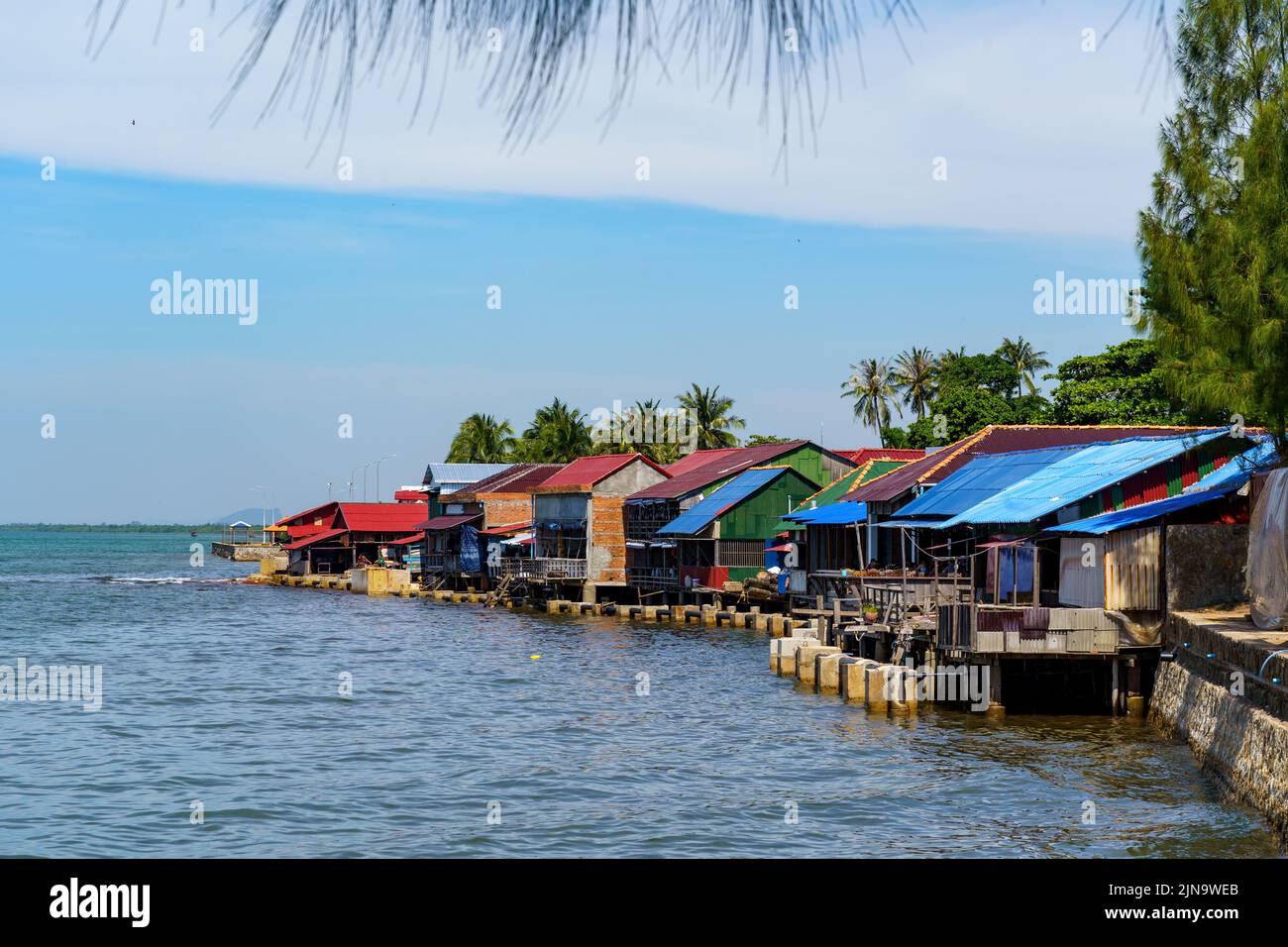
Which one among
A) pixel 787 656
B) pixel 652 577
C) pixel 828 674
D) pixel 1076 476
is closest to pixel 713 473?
pixel 652 577

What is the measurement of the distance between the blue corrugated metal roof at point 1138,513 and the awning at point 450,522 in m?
60.0

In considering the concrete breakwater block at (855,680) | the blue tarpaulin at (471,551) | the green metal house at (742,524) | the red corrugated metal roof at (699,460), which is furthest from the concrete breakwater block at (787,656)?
the blue tarpaulin at (471,551)

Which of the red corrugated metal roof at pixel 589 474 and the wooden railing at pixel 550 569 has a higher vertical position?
the red corrugated metal roof at pixel 589 474

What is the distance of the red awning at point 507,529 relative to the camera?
83.8 meters

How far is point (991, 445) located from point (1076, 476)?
588 inches

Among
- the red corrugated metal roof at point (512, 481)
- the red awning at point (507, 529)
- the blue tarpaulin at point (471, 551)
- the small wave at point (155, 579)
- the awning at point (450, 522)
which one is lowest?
the small wave at point (155, 579)

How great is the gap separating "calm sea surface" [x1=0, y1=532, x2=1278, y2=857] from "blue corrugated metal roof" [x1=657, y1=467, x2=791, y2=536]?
1733cm

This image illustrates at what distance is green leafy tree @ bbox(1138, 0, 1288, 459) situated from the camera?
21.9 meters

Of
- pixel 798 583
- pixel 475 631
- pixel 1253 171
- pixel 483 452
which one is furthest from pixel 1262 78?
pixel 483 452

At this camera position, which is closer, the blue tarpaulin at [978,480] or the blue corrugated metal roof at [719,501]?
the blue tarpaulin at [978,480]

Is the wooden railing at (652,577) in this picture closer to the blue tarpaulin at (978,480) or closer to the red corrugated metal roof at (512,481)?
the red corrugated metal roof at (512,481)

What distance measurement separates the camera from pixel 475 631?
59.3 m

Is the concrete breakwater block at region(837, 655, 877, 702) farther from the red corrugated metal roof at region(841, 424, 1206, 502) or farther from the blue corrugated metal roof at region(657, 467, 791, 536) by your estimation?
the blue corrugated metal roof at region(657, 467, 791, 536)

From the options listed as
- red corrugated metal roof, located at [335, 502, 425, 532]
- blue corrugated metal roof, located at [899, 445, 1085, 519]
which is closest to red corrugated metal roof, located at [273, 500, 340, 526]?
red corrugated metal roof, located at [335, 502, 425, 532]
